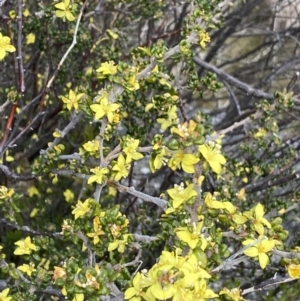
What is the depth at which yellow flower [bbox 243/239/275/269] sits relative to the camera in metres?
1.51

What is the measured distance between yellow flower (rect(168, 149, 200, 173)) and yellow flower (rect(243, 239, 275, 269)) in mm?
293

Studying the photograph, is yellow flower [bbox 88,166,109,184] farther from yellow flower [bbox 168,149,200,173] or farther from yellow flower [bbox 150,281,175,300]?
yellow flower [bbox 150,281,175,300]

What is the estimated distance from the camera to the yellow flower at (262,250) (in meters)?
1.51

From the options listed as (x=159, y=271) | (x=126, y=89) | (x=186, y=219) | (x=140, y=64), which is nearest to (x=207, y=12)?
(x=140, y=64)

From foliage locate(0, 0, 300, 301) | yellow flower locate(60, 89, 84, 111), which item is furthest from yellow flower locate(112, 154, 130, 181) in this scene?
yellow flower locate(60, 89, 84, 111)

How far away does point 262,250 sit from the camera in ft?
5.02

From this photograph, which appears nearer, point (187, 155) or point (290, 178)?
point (187, 155)

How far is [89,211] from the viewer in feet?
5.67

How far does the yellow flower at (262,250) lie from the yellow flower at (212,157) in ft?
0.84

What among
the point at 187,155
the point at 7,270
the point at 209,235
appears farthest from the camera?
the point at 7,270

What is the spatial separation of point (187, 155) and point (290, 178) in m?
1.19

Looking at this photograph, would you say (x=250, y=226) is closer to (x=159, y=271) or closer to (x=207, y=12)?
(x=159, y=271)

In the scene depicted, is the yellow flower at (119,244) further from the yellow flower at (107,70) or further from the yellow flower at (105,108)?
the yellow flower at (107,70)

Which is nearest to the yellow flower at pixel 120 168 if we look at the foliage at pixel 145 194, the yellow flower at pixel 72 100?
the foliage at pixel 145 194
